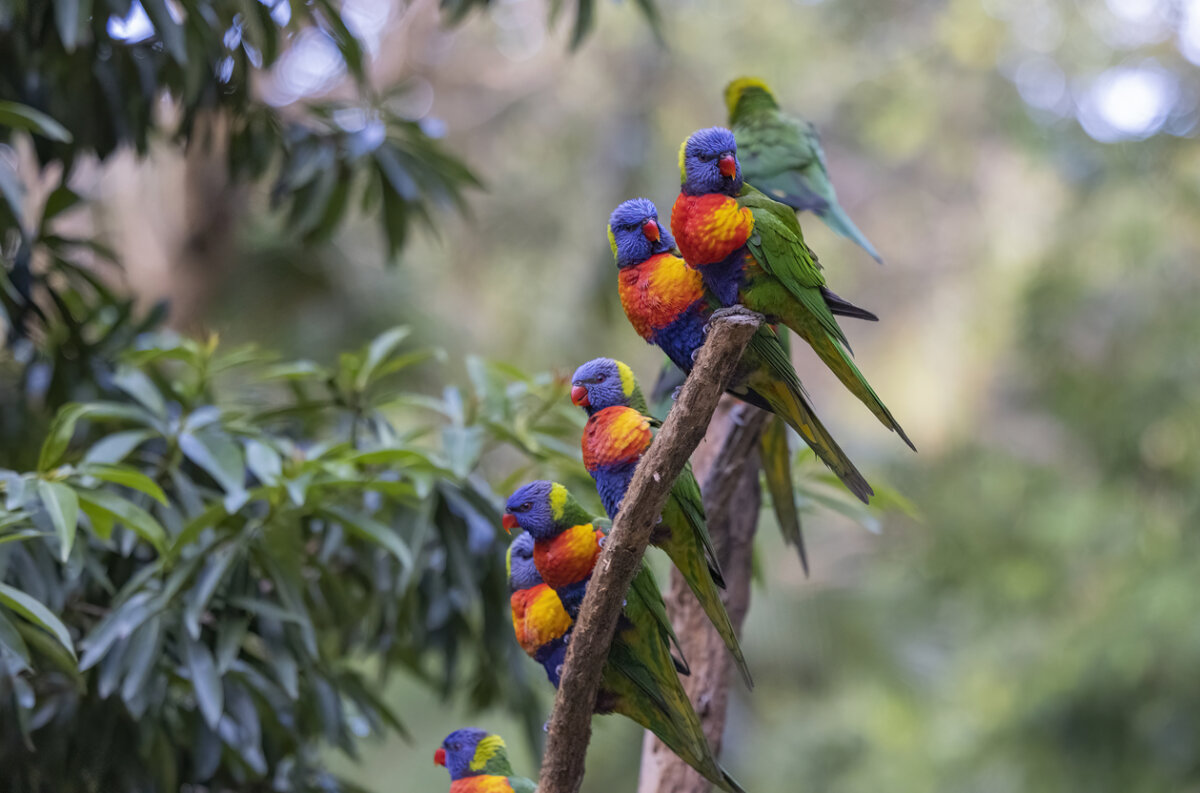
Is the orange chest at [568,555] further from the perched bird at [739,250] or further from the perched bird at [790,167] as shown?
the perched bird at [790,167]

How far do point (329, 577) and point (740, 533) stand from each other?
3.14 feet

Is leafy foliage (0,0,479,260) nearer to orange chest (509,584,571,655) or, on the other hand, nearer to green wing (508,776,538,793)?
orange chest (509,584,571,655)

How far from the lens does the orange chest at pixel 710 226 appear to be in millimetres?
1441

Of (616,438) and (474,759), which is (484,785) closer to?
(474,759)

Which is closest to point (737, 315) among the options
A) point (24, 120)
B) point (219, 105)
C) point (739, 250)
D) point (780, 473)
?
point (739, 250)

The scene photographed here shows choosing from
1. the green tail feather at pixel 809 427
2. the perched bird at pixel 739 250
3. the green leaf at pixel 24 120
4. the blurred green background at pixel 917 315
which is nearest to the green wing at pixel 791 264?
the perched bird at pixel 739 250

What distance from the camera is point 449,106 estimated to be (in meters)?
6.85

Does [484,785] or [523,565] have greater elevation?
[523,565]

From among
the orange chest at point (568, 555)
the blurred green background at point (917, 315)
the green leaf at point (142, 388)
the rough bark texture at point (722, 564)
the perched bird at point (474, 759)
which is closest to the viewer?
the orange chest at point (568, 555)

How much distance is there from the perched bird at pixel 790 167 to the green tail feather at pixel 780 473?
1.44ft

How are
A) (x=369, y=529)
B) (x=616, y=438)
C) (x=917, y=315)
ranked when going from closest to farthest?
1. (x=616, y=438)
2. (x=369, y=529)
3. (x=917, y=315)

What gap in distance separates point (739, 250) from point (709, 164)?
0.13m

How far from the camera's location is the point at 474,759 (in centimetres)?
177

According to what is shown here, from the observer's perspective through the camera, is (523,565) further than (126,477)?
No
